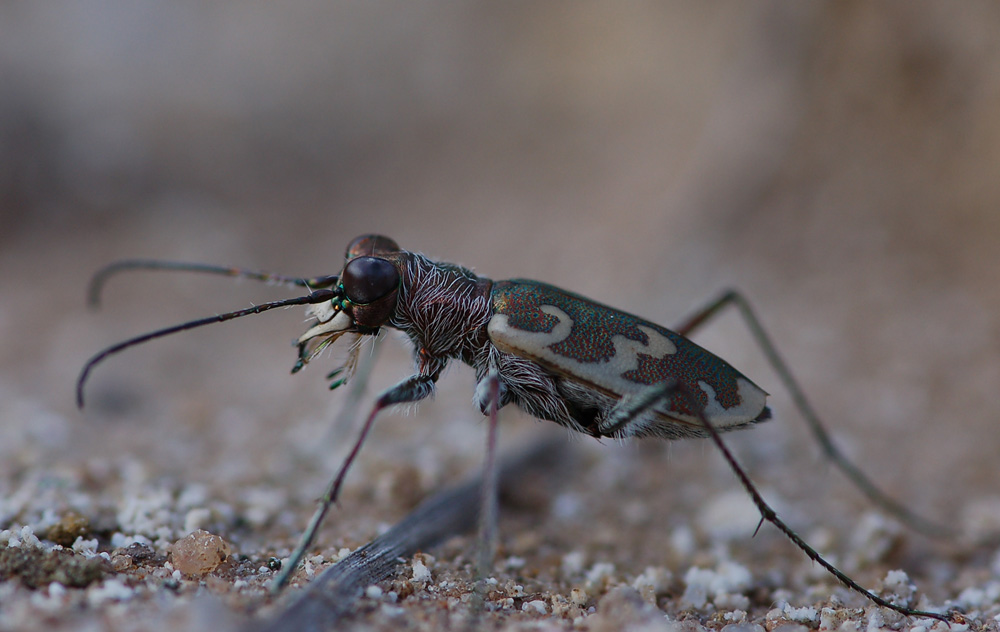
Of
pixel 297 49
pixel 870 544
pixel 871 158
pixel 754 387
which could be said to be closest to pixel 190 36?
pixel 297 49

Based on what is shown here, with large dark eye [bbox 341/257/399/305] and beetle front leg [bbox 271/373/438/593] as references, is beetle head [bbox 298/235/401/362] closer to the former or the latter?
large dark eye [bbox 341/257/399/305]

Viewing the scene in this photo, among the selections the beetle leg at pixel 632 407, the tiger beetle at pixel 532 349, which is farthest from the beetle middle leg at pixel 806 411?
the beetle leg at pixel 632 407

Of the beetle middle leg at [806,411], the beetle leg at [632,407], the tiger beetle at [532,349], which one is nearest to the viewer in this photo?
the beetle leg at [632,407]

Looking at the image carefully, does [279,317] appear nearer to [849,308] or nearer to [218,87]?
[218,87]

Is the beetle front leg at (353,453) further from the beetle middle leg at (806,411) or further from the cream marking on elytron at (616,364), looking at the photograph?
the beetle middle leg at (806,411)

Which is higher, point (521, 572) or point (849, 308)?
point (849, 308)

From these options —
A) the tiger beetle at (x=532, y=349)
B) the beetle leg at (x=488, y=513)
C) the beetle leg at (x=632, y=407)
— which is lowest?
the beetle leg at (x=488, y=513)
